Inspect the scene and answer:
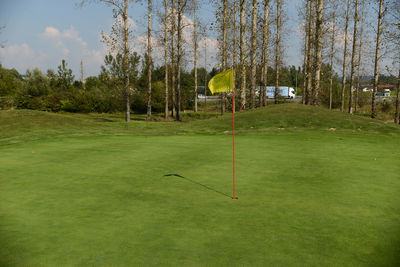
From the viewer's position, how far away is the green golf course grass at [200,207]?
366 centimetres

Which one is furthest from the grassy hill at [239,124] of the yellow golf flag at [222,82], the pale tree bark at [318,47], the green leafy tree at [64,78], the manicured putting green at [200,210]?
the green leafy tree at [64,78]

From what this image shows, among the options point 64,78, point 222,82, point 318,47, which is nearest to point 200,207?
point 222,82

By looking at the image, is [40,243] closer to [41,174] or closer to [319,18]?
[41,174]

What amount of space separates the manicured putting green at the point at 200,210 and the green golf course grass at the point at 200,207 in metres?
0.02

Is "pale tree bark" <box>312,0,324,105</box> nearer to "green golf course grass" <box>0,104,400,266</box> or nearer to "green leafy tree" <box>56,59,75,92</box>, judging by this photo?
"green golf course grass" <box>0,104,400,266</box>

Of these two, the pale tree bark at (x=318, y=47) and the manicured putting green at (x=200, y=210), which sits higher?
the pale tree bark at (x=318, y=47)

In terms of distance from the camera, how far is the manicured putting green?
3.64 meters

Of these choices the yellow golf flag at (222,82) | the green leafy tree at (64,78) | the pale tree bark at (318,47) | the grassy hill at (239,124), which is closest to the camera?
the yellow golf flag at (222,82)

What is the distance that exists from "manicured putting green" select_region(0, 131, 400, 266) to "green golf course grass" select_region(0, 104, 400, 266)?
0.06 feet

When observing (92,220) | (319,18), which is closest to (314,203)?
(92,220)

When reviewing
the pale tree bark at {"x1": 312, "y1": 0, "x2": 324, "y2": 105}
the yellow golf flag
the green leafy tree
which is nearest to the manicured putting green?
the yellow golf flag

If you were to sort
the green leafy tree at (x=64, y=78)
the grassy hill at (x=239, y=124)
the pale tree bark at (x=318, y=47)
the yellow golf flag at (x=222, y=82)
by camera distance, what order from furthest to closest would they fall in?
the green leafy tree at (x=64, y=78)
the pale tree bark at (x=318, y=47)
the grassy hill at (x=239, y=124)
the yellow golf flag at (x=222, y=82)

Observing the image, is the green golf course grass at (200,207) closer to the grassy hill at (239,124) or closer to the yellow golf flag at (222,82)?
the yellow golf flag at (222,82)

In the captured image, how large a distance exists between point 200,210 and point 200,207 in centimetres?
14
